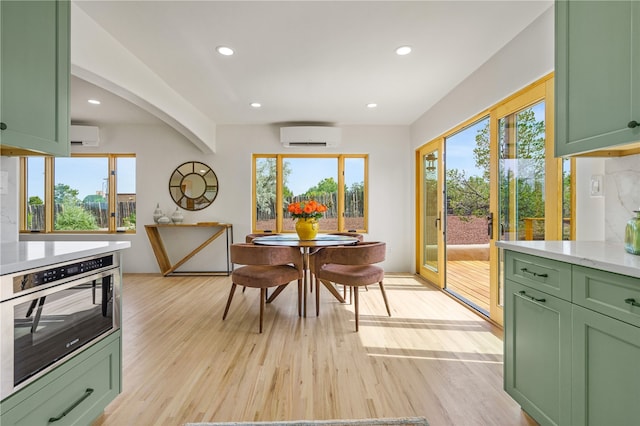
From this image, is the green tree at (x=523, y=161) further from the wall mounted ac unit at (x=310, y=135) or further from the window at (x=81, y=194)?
the window at (x=81, y=194)

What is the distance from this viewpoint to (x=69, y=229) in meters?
5.34

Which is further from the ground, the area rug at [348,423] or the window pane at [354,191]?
the window pane at [354,191]

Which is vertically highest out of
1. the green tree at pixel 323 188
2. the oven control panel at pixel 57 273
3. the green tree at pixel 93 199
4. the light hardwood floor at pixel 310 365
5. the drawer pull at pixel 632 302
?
the green tree at pixel 323 188

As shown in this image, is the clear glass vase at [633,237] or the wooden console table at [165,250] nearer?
the clear glass vase at [633,237]

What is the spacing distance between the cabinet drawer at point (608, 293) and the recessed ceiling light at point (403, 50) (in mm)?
2245

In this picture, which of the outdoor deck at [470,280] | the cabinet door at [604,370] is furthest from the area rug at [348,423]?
the outdoor deck at [470,280]

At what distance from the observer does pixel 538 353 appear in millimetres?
1474

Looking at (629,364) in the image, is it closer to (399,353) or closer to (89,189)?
(399,353)

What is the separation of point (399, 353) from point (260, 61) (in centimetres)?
287

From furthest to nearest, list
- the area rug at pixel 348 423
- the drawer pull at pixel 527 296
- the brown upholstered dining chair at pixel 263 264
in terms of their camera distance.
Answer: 1. the brown upholstered dining chair at pixel 263 264
2. the area rug at pixel 348 423
3. the drawer pull at pixel 527 296

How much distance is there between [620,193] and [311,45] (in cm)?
243

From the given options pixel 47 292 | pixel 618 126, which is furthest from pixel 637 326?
pixel 47 292

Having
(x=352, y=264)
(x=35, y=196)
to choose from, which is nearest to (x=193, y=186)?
(x=35, y=196)

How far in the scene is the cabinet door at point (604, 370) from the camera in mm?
1050
